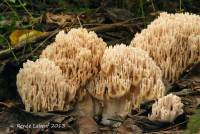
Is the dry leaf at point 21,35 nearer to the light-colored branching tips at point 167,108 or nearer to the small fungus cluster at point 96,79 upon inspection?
the small fungus cluster at point 96,79

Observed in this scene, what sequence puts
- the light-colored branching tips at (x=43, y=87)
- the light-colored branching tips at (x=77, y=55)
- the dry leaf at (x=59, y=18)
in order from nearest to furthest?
the light-colored branching tips at (x=43, y=87), the light-colored branching tips at (x=77, y=55), the dry leaf at (x=59, y=18)

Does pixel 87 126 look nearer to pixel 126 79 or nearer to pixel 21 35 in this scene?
pixel 126 79

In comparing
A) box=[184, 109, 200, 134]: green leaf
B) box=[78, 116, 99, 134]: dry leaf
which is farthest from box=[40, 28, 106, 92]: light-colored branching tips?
box=[184, 109, 200, 134]: green leaf

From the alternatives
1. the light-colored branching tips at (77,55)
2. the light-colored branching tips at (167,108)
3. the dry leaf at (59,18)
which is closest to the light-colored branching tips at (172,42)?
the light-colored branching tips at (77,55)

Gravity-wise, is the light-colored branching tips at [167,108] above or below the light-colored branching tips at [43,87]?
below

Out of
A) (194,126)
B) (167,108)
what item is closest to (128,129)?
(167,108)

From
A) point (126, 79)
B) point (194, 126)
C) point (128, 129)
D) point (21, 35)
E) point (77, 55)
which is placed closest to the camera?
point (194, 126)

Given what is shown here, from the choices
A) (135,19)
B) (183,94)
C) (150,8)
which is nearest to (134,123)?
(183,94)

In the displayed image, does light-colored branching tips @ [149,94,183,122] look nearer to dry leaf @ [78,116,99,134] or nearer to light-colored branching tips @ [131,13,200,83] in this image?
dry leaf @ [78,116,99,134]
